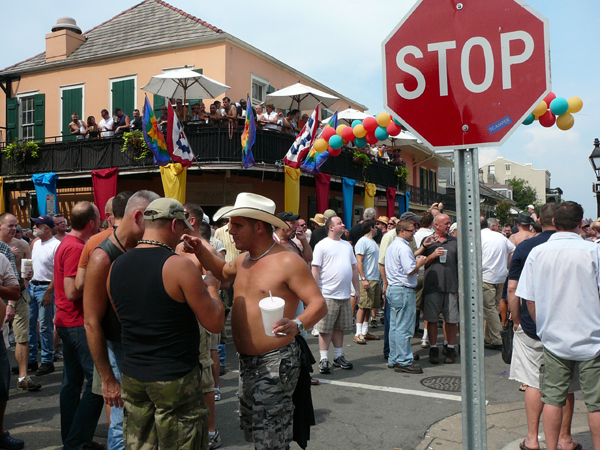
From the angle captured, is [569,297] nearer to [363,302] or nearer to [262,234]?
[262,234]

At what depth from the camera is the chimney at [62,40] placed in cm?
2011

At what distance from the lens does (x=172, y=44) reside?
57.6 feet

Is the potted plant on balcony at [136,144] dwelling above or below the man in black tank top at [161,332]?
above

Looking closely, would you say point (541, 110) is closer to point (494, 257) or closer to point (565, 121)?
point (565, 121)

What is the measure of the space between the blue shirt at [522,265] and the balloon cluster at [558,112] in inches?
126

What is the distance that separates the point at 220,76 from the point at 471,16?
15.7 metres

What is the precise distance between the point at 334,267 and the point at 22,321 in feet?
13.0

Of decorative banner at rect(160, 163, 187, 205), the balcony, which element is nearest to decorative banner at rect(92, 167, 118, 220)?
the balcony

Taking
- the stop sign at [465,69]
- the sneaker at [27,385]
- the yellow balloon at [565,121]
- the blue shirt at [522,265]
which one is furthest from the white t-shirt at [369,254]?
the stop sign at [465,69]

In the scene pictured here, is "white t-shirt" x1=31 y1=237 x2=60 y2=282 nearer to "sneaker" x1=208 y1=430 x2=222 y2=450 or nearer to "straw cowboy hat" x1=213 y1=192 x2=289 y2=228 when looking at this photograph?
"sneaker" x1=208 y1=430 x2=222 y2=450

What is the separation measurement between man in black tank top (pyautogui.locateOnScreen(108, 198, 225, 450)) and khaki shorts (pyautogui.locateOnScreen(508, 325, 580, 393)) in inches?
109

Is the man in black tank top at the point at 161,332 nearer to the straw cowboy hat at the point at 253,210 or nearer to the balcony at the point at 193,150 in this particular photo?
the straw cowboy hat at the point at 253,210

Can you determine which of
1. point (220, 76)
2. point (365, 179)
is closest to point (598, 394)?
point (220, 76)

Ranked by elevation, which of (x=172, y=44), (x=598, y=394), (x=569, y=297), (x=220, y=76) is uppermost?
(x=172, y=44)
